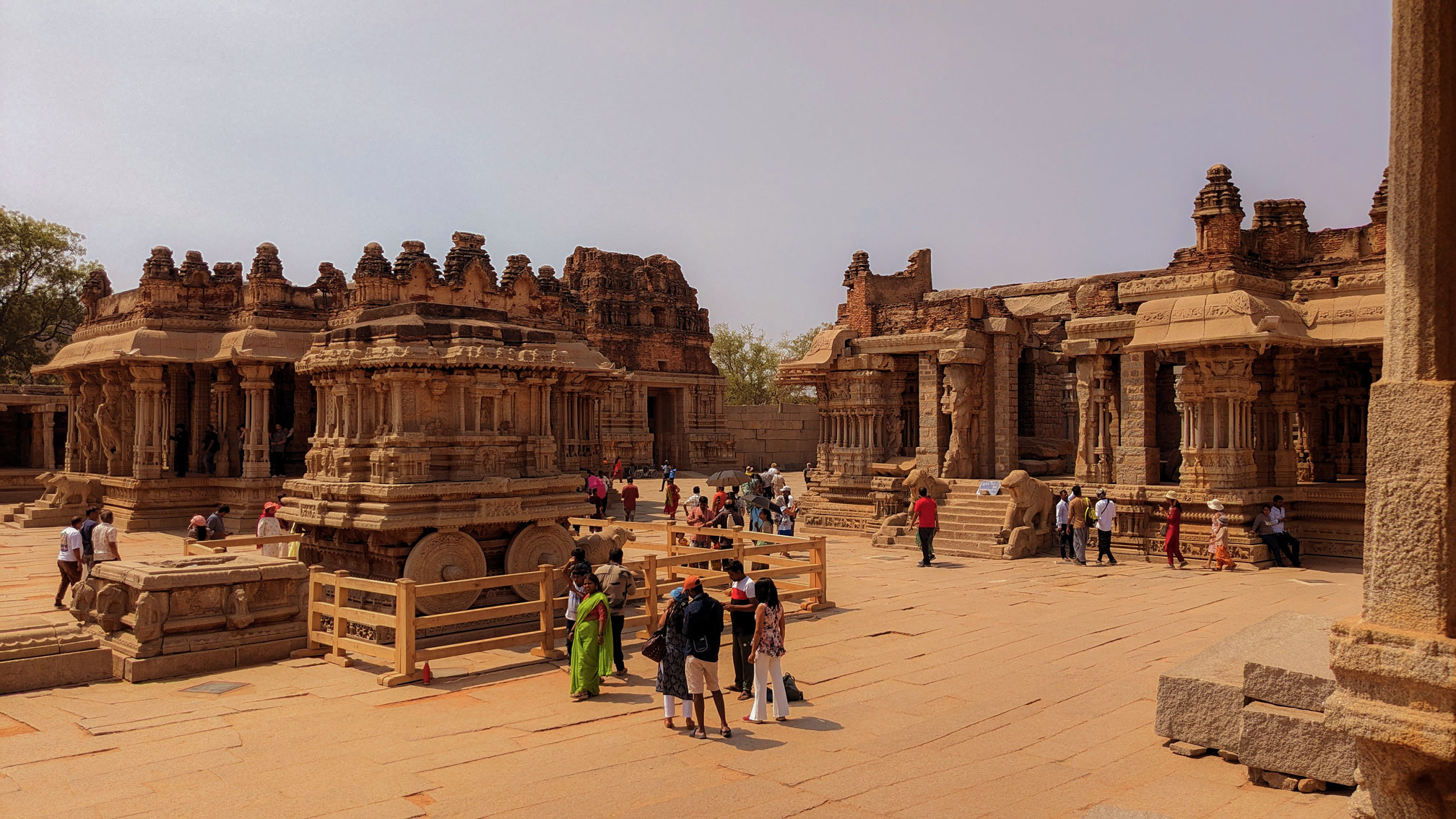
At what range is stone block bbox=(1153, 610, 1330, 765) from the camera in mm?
6324

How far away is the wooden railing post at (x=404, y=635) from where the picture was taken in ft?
28.0

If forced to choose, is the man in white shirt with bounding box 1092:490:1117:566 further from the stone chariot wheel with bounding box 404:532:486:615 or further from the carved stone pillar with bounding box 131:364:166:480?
the carved stone pillar with bounding box 131:364:166:480

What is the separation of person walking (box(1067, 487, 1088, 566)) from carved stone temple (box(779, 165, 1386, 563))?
3.46 feet

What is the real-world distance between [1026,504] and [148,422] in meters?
18.0

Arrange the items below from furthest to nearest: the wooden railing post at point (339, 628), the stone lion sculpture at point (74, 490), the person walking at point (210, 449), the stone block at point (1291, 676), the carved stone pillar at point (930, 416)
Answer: the stone lion sculpture at point (74, 490) < the person walking at point (210, 449) < the carved stone pillar at point (930, 416) < the wooden railing post at point (339, 628) < the stone block at point (1291, 676)

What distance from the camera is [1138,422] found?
16656 millimetres

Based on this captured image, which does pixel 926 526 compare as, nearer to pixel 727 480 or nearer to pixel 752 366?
pixel 727 480

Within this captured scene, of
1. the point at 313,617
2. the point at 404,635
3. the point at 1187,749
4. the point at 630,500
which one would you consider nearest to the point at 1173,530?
the point at 1187,749

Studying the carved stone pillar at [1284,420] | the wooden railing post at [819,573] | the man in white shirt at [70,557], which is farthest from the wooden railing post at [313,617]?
the carved stone pillar at [1284,420]

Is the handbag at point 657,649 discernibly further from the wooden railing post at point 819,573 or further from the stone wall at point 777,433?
the stone wall at point 777,433

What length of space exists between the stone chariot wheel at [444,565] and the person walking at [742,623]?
3.86 meters

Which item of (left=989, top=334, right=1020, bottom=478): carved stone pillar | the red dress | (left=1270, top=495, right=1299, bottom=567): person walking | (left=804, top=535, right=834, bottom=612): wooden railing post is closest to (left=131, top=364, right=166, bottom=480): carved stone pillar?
(left=804, top=535, right=834, bottom=612): wooden railing post

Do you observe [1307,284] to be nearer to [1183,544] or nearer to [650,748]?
[1183,544]

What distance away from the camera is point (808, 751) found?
6789mm
